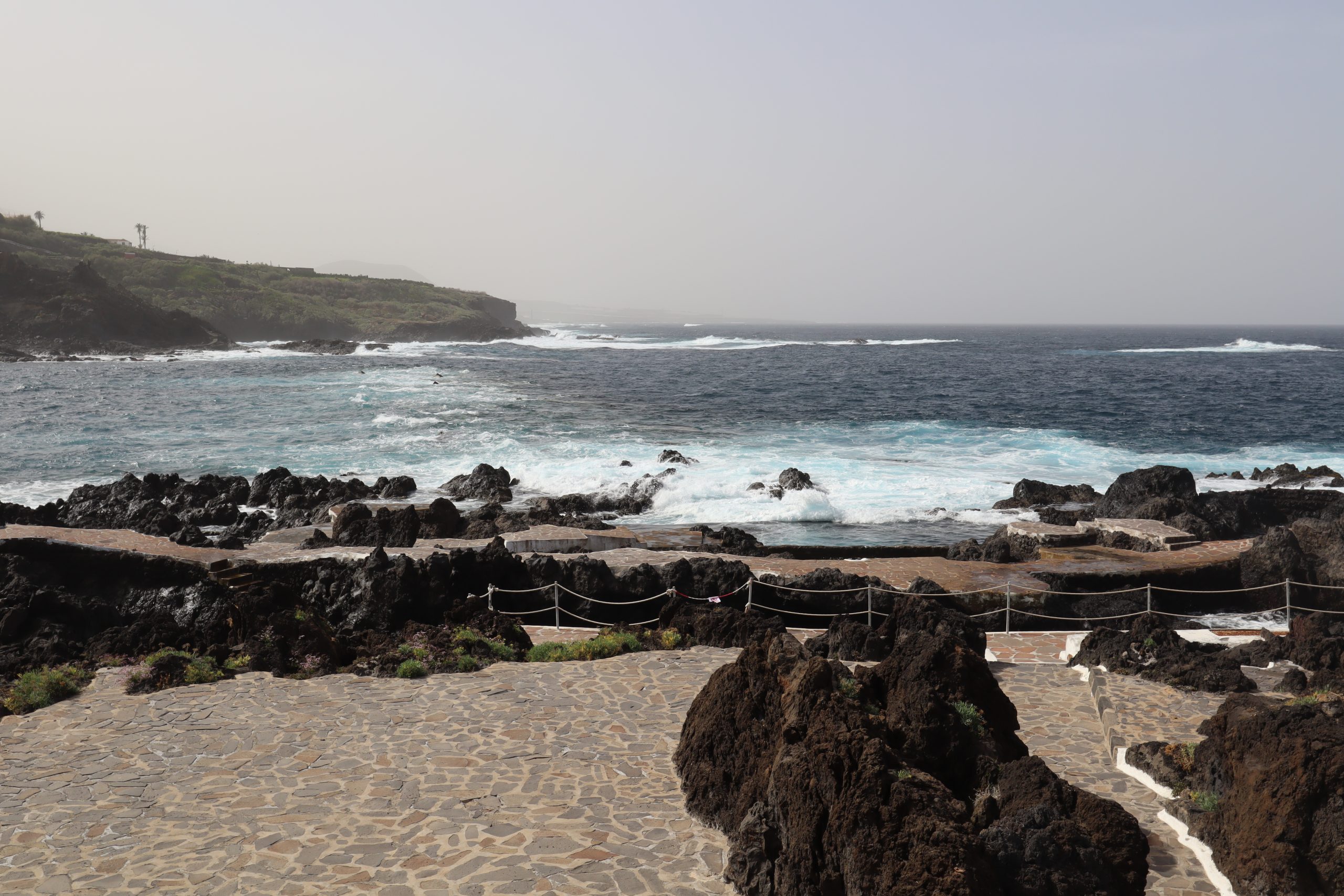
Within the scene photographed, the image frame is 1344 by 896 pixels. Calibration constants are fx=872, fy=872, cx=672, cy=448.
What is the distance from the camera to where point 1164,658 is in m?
11.5

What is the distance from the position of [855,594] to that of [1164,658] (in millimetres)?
5072

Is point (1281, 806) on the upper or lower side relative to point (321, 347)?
lower

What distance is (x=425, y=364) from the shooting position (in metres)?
76.2

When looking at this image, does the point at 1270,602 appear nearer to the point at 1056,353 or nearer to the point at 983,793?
the point at 983,793

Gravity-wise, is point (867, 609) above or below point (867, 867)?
below

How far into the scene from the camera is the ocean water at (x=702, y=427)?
93.9 feet

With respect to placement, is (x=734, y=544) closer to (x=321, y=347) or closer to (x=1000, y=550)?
(x=1000, y=550)

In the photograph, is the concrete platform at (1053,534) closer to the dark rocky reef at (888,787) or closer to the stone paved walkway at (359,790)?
the stone paved walkway at (359,790)

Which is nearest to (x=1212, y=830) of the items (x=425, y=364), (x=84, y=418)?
(x=84, y=418)

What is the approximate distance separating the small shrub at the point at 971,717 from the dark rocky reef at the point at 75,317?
8914 cm

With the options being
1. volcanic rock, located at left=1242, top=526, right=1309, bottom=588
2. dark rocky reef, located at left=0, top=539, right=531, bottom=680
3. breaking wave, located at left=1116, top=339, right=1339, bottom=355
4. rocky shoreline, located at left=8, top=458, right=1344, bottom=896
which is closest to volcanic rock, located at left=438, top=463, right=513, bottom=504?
rocky shoreline, located at left=8, top=458, right=1344, bottom=896

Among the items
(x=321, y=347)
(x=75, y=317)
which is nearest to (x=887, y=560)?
(x=321, y=347)

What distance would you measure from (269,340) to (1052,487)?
111255mm

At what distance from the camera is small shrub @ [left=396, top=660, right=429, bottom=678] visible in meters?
10.8
